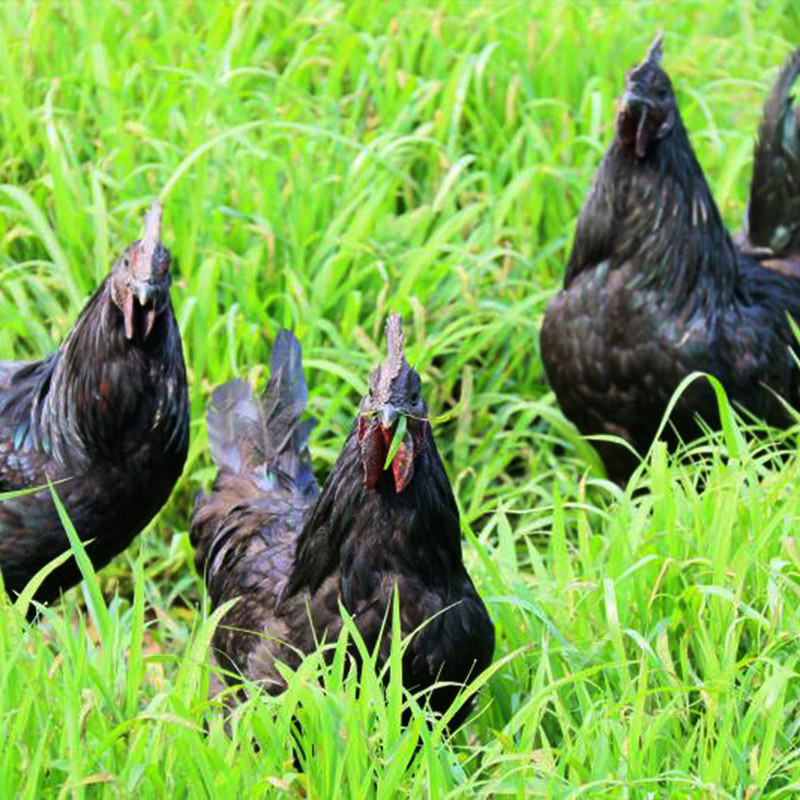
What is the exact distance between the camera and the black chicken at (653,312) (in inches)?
192

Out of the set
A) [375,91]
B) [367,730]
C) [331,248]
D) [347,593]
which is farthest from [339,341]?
[367,730]

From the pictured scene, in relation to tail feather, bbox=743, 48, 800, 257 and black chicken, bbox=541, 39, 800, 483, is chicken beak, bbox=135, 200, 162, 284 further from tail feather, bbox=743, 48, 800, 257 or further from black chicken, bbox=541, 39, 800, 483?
tail feather, bbox=743, 48, 800, 257

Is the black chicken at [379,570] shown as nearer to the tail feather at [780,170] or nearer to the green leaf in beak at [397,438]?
the green leaf in beak at [397,438]

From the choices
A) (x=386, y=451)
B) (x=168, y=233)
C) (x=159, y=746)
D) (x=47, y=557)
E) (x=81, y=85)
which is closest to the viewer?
(x=159, y=746)

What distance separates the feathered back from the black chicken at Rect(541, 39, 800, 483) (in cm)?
100

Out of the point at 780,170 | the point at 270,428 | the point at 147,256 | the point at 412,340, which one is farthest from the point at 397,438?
the point at 780,170

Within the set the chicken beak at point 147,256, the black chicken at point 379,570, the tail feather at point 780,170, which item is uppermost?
the chicken beak at point 147,256

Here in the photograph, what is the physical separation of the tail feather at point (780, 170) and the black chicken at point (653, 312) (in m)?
0.45

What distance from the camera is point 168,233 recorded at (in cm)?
542

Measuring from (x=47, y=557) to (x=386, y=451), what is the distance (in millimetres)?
1138

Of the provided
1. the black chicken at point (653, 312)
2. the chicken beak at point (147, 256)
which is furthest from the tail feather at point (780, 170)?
the chicken beak at point (147, 256)

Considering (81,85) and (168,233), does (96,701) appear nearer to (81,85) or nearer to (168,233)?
(168,233)

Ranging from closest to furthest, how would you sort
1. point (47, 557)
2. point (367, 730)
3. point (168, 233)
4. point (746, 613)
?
point (367, 730) → point (746, 613) → point (47, 557) → point (168, 233)

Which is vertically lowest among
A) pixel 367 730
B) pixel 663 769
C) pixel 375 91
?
pixel 663 769
